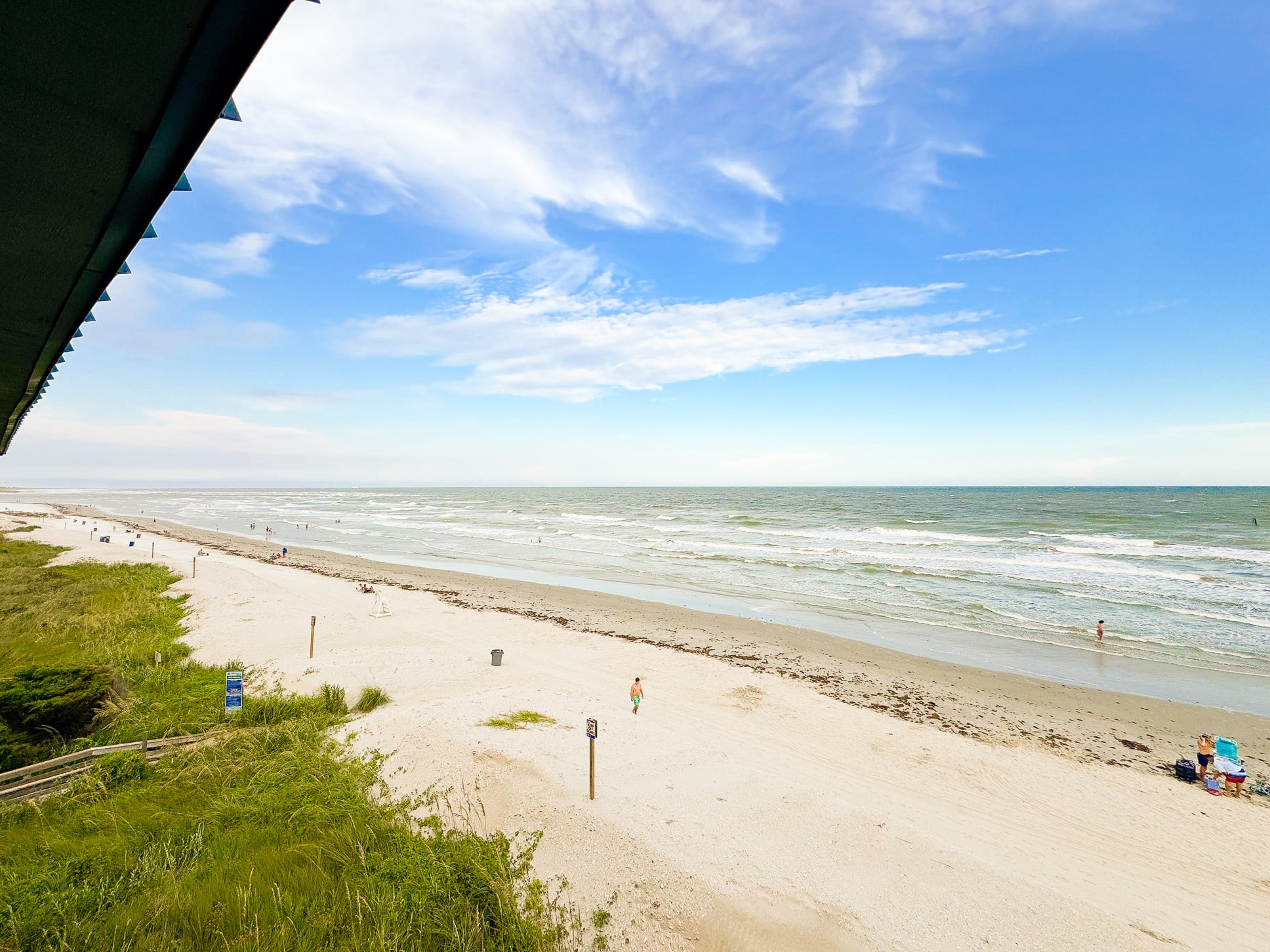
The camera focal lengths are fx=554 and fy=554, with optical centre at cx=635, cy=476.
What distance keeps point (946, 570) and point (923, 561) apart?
13.5 feet

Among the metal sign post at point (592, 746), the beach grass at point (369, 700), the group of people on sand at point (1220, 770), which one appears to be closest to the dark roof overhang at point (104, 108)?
the metal sign post at point (592, 746)

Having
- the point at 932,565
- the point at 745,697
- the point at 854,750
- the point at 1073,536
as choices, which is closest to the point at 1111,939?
the point at 854,750

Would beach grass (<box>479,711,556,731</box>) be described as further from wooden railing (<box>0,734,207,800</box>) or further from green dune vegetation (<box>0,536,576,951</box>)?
wooden railing (<box>0,734,207,800</box>)

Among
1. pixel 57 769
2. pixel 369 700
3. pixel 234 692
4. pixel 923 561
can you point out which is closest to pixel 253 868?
pixel 57 769

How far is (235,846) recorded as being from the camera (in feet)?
24.9

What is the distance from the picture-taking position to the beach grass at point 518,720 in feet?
40.8

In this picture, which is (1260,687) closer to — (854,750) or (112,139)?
(854,750)

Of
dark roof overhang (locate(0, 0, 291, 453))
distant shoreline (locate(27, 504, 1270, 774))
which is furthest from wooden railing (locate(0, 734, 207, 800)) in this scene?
distant shoreline (locate(27, 504, 1270, 774))

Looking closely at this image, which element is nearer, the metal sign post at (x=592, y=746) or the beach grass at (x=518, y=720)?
the metal sign post at (x=592, y=746)

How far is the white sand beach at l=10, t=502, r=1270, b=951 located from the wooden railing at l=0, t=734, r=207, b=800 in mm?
3597

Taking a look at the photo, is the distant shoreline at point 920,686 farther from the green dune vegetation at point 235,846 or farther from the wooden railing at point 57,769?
the wooden railing at point 57,769

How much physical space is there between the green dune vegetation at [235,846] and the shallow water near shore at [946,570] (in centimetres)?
1888

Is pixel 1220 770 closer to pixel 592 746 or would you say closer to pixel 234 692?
pixel 592 746

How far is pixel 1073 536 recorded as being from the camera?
180 feet
